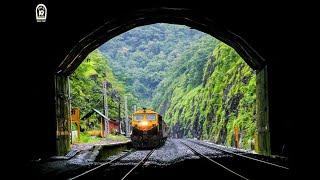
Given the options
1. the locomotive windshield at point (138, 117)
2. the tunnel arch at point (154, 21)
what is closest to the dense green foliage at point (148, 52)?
the locomotive windshield at point (138, 117)

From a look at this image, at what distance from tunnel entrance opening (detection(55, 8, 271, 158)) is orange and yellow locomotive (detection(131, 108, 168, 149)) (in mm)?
9777

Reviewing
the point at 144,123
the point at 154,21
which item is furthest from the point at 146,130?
the point at 154,21

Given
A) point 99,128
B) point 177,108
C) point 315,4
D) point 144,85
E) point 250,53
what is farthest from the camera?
point 144,85

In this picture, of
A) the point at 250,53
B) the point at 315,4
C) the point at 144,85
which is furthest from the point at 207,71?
the point at 144,85

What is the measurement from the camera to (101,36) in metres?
22.6

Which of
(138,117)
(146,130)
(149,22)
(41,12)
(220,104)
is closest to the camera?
(41,12)

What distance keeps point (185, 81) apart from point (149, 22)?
65.1 meters

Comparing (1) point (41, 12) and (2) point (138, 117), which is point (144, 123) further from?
(1) point (41, 12)

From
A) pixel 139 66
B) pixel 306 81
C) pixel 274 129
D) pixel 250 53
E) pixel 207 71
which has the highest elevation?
pixel 139 66

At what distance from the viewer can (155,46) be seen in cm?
16512

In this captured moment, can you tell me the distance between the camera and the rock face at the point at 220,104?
3691 cm

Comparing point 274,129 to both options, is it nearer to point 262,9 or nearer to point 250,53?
point 250,53

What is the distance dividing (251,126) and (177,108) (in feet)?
167

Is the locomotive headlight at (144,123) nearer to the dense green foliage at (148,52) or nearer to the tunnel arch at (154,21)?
the tunnel arch at (154,21)
